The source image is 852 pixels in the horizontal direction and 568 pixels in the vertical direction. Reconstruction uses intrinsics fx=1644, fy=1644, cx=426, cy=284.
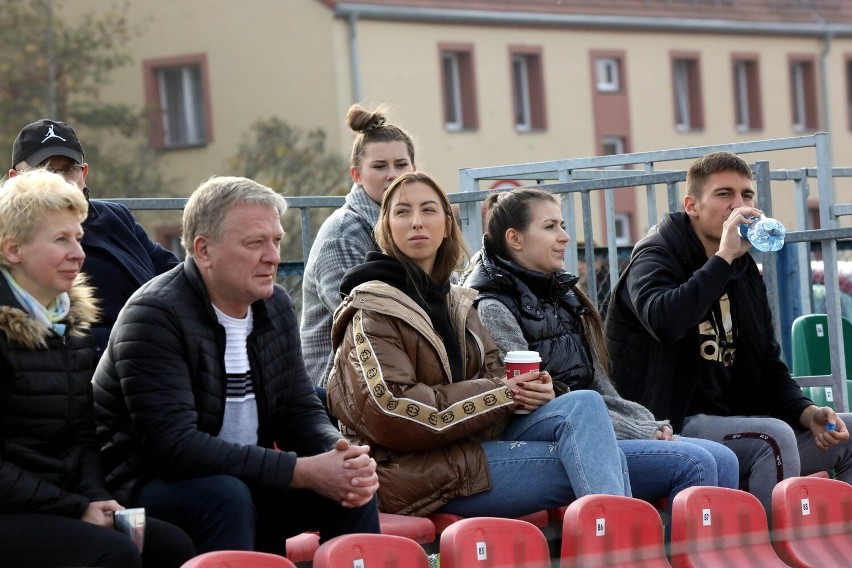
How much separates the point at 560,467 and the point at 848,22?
36878 mm

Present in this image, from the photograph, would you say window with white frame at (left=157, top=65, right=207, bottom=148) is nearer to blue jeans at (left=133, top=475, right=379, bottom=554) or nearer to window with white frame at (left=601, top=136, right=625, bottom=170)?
window with white frame at (left=601, top=136, right=625, bottom=170)

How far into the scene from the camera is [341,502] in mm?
5051

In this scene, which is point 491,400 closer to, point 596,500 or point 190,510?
point 596,500

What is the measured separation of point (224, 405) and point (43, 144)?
1.46m

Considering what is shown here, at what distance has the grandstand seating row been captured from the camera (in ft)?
15.6

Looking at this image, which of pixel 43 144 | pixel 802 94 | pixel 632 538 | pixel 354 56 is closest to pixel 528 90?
pixel 354 56

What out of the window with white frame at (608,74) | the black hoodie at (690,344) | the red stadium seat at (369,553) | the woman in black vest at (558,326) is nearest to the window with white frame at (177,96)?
the window with white frame at (608,74)

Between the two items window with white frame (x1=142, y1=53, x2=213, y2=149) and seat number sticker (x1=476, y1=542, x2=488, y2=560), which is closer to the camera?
seat number sticker (x1=476, y1=542, x2=488, y2=560)

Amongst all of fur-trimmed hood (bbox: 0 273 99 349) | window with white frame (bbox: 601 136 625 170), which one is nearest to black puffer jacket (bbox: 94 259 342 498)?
fur-trimmed hood (bbox: 0 273 99 349)

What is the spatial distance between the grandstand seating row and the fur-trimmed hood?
849 mm

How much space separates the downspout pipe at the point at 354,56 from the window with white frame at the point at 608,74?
714cm

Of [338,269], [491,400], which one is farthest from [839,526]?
[338,269]

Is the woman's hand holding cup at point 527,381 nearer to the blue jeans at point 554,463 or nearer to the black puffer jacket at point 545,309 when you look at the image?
the blue jeans at point 554,463

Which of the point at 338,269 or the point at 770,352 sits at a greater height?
the point at 338,269
